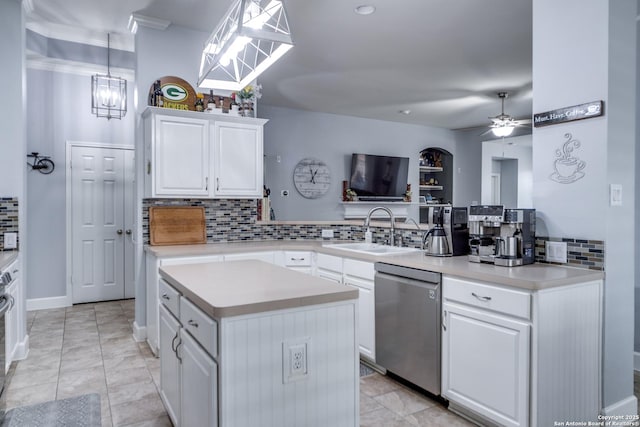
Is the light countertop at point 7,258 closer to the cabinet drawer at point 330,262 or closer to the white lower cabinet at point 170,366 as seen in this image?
the white lower cabinet at point 170,366

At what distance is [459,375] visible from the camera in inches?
93.7

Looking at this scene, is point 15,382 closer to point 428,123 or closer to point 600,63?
point 600,63

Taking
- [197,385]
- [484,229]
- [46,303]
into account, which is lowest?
[46,303]

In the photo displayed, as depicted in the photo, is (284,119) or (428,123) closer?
(284,119)

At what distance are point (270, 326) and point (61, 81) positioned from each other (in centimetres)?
472

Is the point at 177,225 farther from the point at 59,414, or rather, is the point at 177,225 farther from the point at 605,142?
the point at 605,142

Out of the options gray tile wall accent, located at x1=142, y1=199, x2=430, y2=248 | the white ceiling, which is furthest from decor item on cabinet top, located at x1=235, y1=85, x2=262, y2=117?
gray tile wall accent, located at x1=142, y1=199, x2=430, y2=248

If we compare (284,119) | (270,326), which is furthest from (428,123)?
(270,326)

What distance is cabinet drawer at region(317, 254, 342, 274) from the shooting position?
340 cm

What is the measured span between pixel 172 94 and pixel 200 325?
105 inches

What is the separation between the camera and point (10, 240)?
3283 millimetres

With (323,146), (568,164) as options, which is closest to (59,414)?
(568,164)

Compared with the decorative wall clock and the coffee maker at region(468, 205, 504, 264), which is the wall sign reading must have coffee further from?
the decorative wall clock

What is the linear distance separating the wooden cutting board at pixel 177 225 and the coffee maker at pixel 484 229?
248cm
